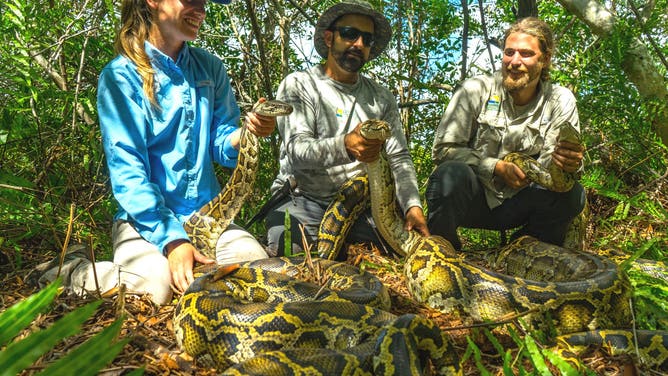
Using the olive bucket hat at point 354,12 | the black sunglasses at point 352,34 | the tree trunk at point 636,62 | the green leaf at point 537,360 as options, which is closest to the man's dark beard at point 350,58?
the black sunglasses at point 352,34

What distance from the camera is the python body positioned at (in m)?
2.39

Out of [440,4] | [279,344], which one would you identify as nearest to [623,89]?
[440,4]

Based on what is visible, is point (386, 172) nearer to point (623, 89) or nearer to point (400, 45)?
point (623, 89)

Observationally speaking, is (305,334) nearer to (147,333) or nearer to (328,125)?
(147,333)

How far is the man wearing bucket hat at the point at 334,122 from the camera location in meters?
5.33

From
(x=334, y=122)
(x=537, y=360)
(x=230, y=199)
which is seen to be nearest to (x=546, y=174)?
(x=334, y=122)

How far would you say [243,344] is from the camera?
9.42 ft

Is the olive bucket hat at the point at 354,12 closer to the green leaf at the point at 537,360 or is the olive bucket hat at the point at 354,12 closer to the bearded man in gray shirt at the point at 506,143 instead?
the bearded man in gray shirt at the point at 506,143

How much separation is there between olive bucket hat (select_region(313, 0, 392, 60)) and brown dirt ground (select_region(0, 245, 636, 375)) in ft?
10.8

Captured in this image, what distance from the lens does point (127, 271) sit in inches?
145

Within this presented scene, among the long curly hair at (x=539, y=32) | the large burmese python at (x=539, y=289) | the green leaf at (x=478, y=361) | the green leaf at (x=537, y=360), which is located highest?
the long curly hair at (x=539, y=32)

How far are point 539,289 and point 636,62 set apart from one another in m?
4.68

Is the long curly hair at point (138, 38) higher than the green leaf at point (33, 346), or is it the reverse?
the long curly hair at point (138, 38)

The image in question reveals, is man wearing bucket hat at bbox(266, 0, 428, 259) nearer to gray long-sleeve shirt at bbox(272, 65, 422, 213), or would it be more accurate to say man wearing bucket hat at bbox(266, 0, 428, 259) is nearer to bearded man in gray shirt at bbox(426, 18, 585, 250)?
gray long-sleeve shirt at bbox(272, 65, 422, 213)
